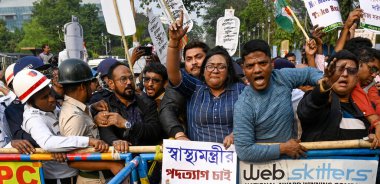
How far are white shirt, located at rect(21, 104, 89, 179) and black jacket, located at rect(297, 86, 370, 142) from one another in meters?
1.71

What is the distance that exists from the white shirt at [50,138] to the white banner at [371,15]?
4103 millimetres

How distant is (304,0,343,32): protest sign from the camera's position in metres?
5.22

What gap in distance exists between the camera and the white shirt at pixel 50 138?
3096mm

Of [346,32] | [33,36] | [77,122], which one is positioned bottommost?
[77,122]

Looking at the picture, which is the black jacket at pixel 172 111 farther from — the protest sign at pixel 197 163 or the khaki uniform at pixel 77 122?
the khaki uniform at pixel 77 122

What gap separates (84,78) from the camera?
3441mm

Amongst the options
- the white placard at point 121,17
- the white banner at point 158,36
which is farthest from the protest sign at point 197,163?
the white placard at point 121,17

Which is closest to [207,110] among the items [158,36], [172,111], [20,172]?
[172,111]

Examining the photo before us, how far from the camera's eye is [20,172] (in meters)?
3.30

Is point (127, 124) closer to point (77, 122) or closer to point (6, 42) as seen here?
point (77, 122)

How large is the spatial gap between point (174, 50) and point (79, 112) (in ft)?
3.07

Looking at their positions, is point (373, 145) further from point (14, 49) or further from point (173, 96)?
point (14, 49)

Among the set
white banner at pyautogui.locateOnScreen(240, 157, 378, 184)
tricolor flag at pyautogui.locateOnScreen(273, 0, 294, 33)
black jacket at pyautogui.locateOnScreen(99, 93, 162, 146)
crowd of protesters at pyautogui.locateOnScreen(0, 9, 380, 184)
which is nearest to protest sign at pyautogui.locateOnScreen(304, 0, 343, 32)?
crowd of protesters at pyautogui.locateOnScreen(0, 9, 380, 184)

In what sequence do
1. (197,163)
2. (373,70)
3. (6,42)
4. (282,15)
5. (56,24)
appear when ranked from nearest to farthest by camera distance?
1. (197,163)
2. (373,70)
3. (282,15)
4. (6,42)
5. (56,24)
